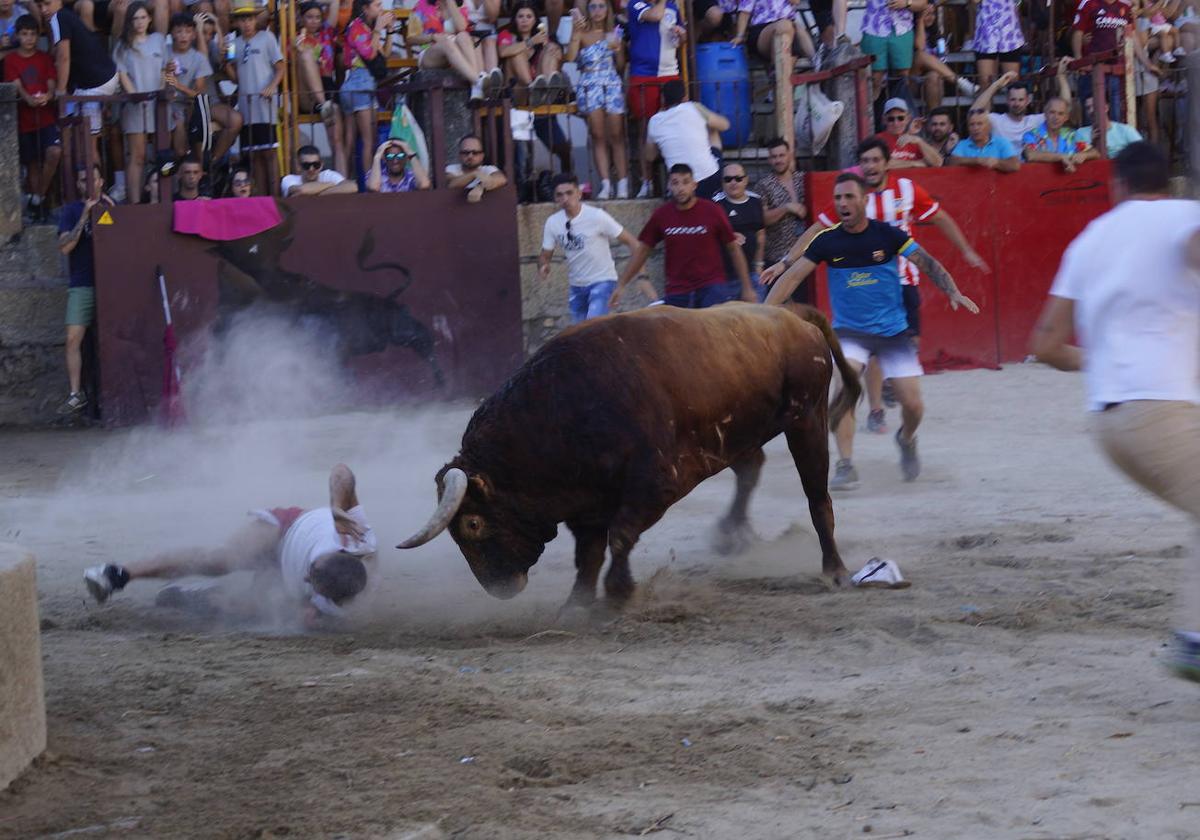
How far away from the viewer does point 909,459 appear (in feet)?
32.3

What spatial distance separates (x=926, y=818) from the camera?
13.1 feet

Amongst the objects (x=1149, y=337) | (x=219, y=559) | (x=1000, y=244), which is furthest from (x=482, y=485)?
(x=1000, y=244)

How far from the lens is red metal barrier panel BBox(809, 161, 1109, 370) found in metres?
15.2

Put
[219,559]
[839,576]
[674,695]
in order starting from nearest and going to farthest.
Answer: [674,695]
[219,559]
[839,576]

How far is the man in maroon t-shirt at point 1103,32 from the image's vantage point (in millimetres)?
16172

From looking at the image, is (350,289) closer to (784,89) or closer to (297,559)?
(784,89)

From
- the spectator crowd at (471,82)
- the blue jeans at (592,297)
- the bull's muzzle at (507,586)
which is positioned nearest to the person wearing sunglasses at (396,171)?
the spectator crowd at (471,82)

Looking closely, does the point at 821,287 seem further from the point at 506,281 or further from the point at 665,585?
the point at 665,585

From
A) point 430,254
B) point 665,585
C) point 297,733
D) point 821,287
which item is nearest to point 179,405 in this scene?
point 430,254

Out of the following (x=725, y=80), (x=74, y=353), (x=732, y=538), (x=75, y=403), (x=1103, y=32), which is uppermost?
(x=1103, y=32)

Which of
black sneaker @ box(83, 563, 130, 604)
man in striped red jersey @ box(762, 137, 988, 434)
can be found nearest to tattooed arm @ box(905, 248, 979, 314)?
man in striped red jersey @ box(762, 137, 988, 434)

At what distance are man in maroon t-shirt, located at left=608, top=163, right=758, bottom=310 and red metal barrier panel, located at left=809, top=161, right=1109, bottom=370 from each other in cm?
332

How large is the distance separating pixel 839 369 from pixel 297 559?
3.00 meters

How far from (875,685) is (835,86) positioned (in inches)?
433
